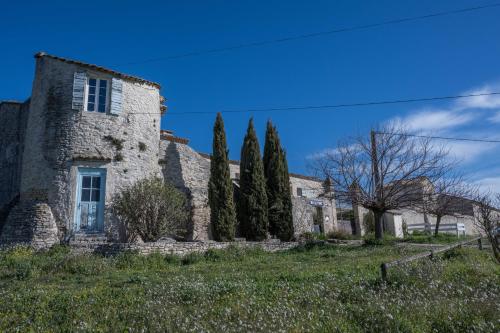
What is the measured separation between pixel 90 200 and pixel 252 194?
684cm

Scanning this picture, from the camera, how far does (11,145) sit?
16953mm

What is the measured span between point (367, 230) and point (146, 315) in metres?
23.7

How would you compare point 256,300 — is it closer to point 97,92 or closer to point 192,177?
point 97,92

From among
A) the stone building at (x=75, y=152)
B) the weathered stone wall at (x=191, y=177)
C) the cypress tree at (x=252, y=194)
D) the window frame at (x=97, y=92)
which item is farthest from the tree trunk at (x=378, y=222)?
the window frame at (x=97, y=92)

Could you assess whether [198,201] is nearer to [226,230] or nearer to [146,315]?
[226,230]

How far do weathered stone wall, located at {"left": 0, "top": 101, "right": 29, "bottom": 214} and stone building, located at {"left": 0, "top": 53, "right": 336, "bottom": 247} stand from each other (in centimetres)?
4

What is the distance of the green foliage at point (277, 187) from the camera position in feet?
60.2

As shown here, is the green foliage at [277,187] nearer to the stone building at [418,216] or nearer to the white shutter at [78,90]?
the stone building at [418,216]

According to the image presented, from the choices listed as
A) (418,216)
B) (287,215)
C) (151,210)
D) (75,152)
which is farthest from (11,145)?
(418,216)

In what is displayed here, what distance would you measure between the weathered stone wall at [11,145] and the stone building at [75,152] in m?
0.04

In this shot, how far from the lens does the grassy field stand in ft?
16.4

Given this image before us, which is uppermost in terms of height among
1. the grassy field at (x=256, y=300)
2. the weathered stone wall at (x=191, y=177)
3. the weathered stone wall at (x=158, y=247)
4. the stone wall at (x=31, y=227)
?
the weathered stone wall at (x=191, y=177)

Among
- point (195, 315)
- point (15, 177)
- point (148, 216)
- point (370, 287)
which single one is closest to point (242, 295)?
point (195, 315)

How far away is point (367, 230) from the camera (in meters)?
27.1
